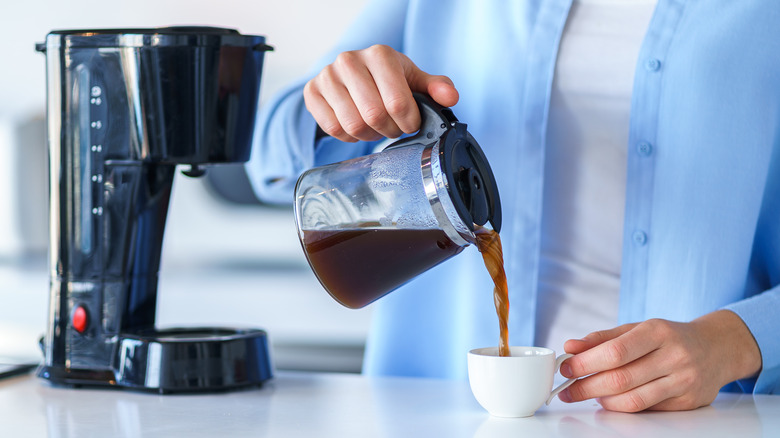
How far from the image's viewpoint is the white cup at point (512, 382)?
2.74 ft

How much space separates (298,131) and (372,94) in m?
0.29

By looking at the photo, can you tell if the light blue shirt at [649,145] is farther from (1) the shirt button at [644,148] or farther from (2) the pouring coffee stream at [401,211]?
(2) the pouring coffee stream at [401,211]

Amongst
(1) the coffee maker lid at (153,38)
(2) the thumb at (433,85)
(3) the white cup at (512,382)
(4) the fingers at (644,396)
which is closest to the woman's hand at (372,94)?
(2) the thumb at (433,85)

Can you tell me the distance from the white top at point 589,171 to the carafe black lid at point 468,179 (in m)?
0.34

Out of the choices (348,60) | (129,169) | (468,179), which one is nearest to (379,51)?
(348,60)

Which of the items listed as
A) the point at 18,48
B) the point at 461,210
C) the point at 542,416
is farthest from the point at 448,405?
the point at 18,48

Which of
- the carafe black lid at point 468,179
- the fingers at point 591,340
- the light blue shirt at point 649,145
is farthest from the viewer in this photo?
the light blue shirt at point 649,145

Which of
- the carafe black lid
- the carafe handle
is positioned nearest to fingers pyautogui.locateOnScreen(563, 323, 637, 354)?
the carafe black lid

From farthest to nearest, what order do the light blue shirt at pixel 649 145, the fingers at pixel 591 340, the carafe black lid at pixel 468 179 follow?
the light blue shirt at pixel 649 145 → the fingers at pixel 591 340 → the carafe black lid at pixel 468 179

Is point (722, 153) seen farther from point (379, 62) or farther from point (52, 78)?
point (52, 78)

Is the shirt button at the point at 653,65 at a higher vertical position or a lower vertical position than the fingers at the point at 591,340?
higher

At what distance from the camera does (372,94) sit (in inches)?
35.3

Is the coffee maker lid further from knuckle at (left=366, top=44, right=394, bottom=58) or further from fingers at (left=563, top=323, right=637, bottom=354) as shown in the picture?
fingers at (left=563, top=323, right=637, bottom=354)

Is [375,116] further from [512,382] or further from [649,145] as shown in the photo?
[649,145]
